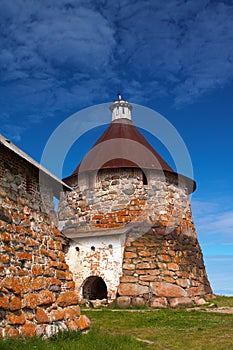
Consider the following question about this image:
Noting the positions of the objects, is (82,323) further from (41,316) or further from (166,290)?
(166,290)

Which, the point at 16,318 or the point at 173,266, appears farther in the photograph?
the point at 173,266

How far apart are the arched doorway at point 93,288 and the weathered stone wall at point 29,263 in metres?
5.65

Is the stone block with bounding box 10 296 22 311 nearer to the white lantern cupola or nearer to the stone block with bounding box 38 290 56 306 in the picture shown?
the stone block with bounding box 38 290 56 306

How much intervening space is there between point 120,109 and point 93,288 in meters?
7.39

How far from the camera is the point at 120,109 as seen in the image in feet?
52.5

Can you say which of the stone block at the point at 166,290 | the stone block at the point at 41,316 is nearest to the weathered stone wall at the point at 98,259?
the stone block at the point at 166,290

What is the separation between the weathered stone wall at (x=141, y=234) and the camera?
11688 mm

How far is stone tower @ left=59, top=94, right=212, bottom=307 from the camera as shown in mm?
11703

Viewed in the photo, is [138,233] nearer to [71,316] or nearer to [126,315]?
[126,315]

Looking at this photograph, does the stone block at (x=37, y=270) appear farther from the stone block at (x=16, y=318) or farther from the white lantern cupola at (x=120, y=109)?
the white lantern cupola at (x=120, y=109)

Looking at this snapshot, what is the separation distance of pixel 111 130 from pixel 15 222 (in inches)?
390

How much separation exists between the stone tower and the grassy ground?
1.71m

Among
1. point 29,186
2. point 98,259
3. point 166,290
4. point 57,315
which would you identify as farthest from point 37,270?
point 166,290

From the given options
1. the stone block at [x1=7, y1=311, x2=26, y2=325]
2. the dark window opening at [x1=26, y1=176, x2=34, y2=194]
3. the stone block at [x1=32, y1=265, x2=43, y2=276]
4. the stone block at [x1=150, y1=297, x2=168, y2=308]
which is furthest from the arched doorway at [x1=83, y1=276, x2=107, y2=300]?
the stone block at [x1=7, y1=311, x2=26, y2=325]
